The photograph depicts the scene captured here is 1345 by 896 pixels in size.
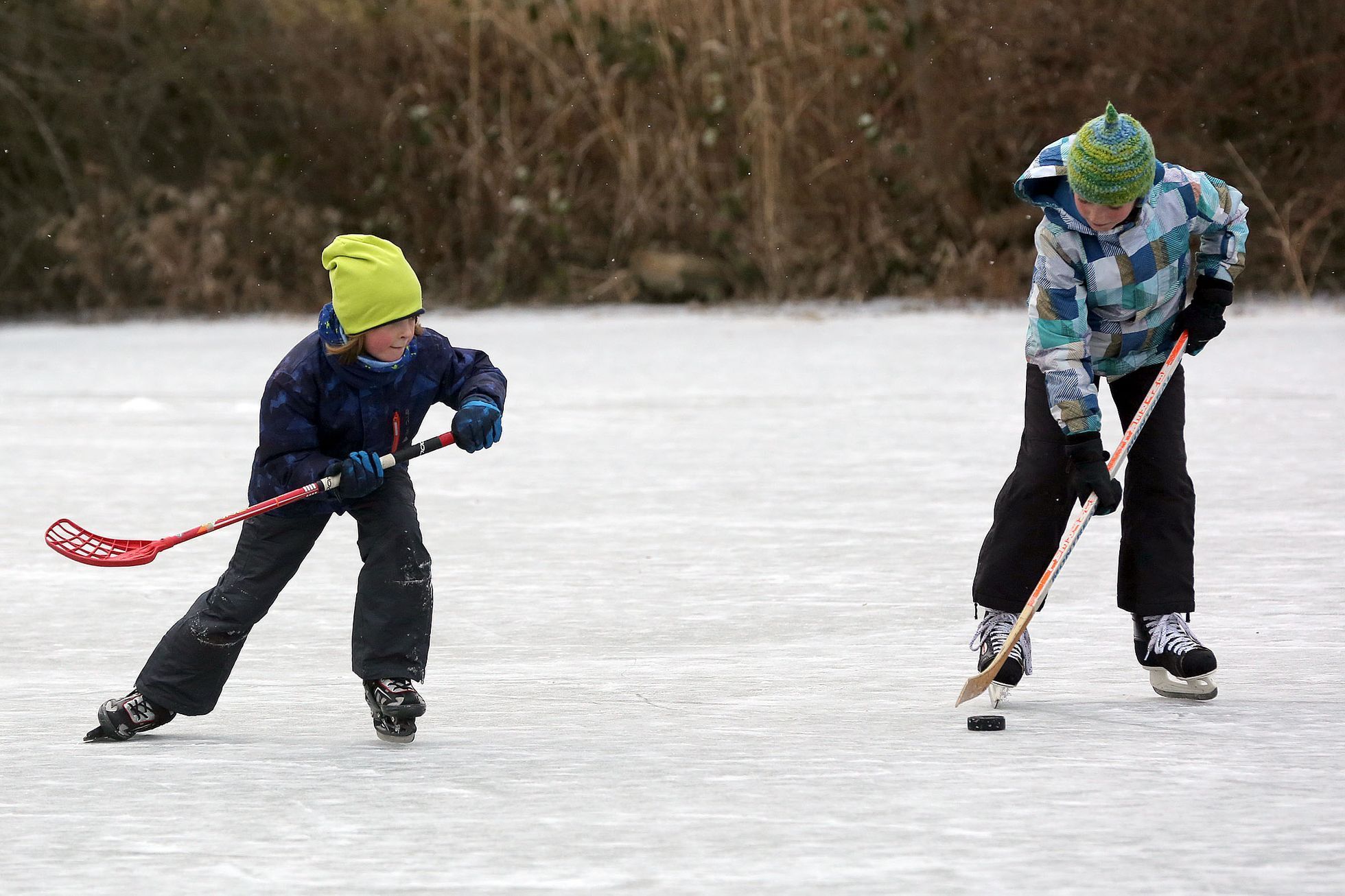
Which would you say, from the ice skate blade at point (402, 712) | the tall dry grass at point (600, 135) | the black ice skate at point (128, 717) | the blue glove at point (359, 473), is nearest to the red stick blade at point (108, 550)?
the black ice skate at point (128, 717)

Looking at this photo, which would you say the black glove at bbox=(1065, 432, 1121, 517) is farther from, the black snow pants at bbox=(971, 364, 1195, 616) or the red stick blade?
the red stick blade

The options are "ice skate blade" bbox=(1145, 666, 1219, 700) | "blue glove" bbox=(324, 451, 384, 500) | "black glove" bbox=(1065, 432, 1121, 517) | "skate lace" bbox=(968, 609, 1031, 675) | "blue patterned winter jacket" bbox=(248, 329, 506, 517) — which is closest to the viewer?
"blue glove" bbox=(324, 451, 384, 500)

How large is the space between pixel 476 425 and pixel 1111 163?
4.39ft

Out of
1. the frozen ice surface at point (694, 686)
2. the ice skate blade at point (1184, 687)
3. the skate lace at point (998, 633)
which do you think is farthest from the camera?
the skate lace at point (998, 633)

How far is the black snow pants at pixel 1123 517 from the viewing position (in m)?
4.47

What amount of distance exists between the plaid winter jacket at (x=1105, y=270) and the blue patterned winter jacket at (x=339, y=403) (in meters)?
1.13

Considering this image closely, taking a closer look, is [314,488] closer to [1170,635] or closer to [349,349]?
[349,349]

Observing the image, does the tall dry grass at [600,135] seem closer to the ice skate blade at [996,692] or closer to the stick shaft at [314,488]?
the ice skate blade at [996,692]

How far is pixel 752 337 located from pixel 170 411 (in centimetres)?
522

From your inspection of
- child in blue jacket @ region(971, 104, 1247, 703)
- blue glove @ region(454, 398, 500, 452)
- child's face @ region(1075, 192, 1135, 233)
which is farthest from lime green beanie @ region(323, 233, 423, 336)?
child's face @ region(1075, 192, 1135, 233)

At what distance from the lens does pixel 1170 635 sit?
14.5 feet

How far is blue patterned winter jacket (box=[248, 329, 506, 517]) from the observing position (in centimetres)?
411

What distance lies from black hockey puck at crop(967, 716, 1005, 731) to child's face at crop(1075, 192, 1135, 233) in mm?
1014

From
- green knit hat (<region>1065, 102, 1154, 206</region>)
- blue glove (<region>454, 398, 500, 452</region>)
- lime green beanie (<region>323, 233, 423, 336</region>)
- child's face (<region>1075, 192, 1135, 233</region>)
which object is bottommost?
blue glove (<region>454, 398, 500, 452</region>)
